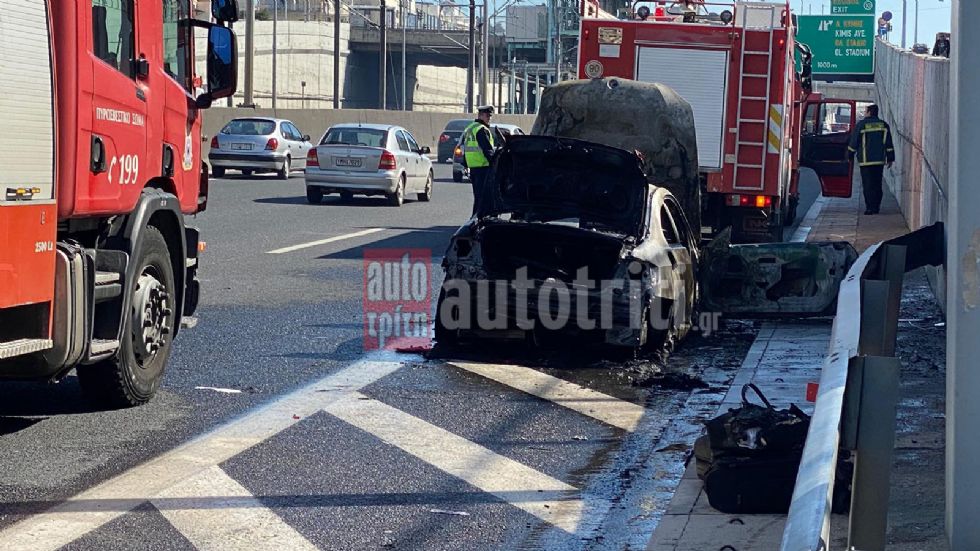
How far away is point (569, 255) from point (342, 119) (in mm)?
42051

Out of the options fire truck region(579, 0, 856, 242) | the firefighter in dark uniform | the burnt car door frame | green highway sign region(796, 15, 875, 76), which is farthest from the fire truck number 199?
green highway sign region(796, 15, 875, 76)

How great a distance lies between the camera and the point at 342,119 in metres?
51.8

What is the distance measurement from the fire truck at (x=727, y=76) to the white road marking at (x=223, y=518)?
11.6 m

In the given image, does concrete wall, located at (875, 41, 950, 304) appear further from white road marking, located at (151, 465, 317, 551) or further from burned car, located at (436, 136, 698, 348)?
white road marking, located at (151, 465, 317, 551)

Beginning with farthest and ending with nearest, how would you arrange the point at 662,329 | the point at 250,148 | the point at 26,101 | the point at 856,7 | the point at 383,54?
1. the point at 856,7
2. the point at 383,54
3. the point at 250,148
4. the point at 662,329
5. the point at 26,101

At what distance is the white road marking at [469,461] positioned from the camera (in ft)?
20.4

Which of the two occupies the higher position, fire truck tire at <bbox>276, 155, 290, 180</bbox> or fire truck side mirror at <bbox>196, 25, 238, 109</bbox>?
fire truck side mirror at <bbox>196, 25, 238, 109</bbox>

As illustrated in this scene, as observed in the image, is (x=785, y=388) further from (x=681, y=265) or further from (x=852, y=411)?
(x=852, y=411)

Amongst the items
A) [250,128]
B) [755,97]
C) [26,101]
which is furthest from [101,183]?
[250,128]

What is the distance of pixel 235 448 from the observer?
23.3 ft

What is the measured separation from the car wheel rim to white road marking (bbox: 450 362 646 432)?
2.37 m

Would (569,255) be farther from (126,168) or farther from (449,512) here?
(449,512)

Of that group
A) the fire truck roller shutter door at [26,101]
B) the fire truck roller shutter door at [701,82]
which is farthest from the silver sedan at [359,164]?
the fire truck roller shutter door at [26,101]

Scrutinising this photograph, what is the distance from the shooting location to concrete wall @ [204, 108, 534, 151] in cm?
4381
